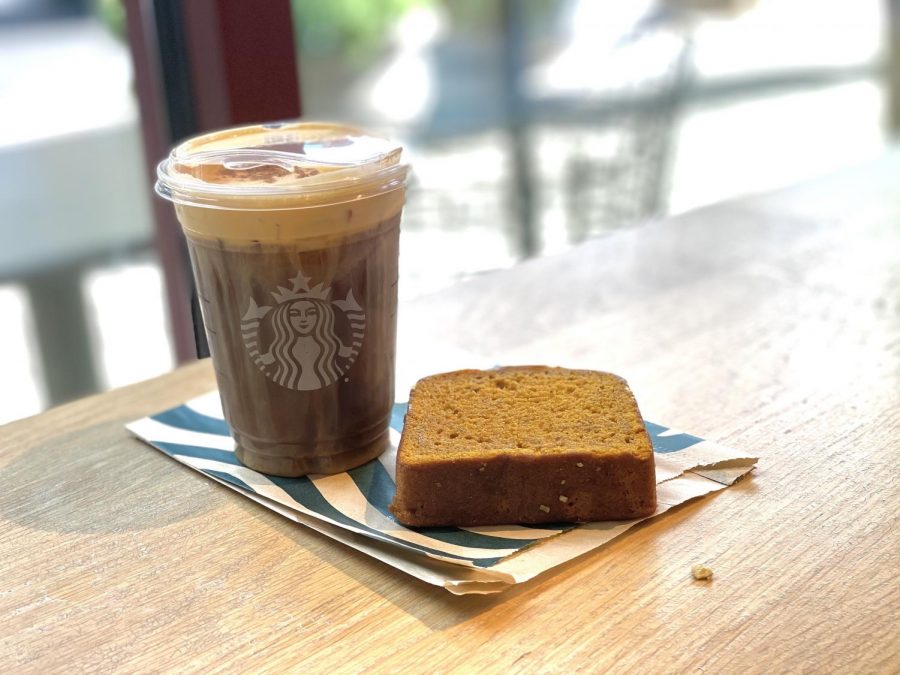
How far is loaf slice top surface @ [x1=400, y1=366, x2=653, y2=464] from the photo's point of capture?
0.80 metres

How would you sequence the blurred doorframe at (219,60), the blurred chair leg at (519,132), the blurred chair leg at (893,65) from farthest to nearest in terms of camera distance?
the blurred chair leg at (893,65)
the blurred chair leg at (519,132)
the blurred doorframe at (219,60)

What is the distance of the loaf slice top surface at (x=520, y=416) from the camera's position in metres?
0.80

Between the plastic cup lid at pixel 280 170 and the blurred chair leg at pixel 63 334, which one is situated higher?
the plastic cup lid at pixel 280 170

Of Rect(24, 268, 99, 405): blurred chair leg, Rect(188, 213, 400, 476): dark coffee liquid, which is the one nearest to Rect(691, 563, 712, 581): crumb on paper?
Rect(188, 213, 400, 476): dark coffee liquid

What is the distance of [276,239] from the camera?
80 cm

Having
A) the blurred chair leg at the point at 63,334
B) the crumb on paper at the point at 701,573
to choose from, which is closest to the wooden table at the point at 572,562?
the crumb on paper at the point at 701,573

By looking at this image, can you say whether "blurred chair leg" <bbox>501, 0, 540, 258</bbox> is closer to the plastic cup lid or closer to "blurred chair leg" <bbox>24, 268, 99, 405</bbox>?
"blurred chair leg" <bbox>24, 268, 99, 405</bbox>

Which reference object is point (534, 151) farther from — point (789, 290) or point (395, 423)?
point (395, 423)

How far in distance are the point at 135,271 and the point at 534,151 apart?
1.93m

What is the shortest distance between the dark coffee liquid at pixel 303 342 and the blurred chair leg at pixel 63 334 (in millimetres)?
1894

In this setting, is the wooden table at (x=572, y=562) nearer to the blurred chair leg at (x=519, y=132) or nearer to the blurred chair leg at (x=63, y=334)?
the blurred chair leg at (x=63, y=334)

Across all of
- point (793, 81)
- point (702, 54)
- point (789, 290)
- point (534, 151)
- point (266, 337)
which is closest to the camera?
point (266, 337)

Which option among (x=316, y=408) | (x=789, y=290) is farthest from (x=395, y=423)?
(x=789, y=290)

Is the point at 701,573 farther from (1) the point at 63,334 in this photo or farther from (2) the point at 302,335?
(1) the point at 63,334
